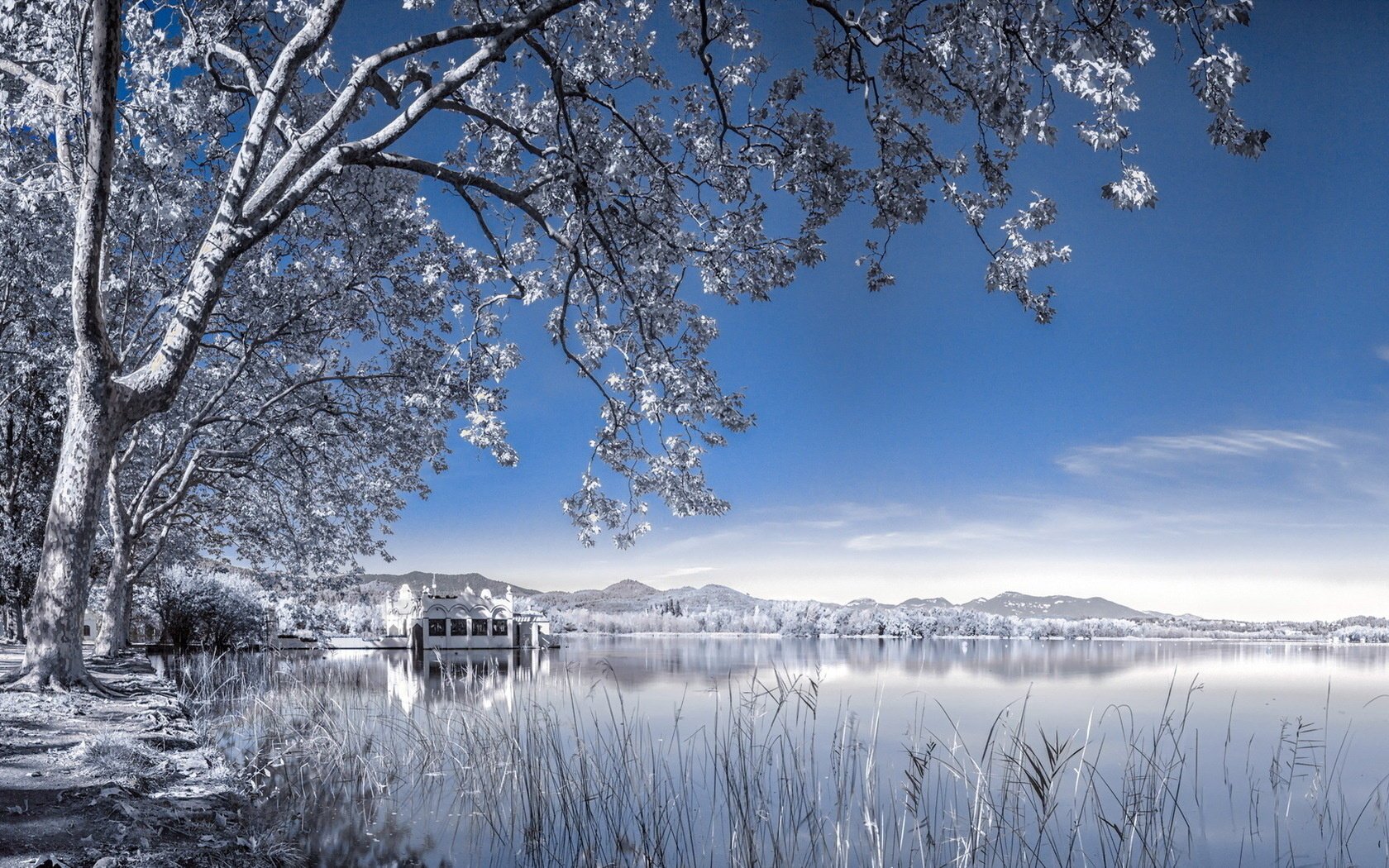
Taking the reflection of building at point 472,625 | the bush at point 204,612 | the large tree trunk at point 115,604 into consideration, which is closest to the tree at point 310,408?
the large tree trunk at point 115,604

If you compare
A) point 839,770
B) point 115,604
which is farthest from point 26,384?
point 839,770

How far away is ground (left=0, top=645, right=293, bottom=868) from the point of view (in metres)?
3.70

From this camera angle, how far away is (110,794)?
15.0ft

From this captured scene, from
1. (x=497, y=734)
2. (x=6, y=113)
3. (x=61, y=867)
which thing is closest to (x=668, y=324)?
(x=497, y=734)

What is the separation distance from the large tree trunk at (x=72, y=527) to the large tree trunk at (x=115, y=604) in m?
6.44

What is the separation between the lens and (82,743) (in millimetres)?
5594

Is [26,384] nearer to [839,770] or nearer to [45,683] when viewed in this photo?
[45,683]

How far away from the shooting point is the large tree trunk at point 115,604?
1499 cm

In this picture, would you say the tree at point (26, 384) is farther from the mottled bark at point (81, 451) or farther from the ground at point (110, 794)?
the ground at point (110, 794)

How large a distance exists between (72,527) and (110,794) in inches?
187

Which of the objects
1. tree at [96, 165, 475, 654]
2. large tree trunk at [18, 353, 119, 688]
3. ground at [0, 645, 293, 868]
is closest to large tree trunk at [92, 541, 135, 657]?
tree at [96, 165, 475, 654]

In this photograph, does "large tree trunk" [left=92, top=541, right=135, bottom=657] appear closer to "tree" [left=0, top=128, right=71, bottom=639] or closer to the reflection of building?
"tree" [left=0, top=128, right=71, bottom=639]

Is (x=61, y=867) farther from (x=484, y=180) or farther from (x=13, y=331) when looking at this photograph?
(x=13, y=331)

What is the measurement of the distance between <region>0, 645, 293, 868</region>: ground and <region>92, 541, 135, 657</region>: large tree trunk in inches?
322
